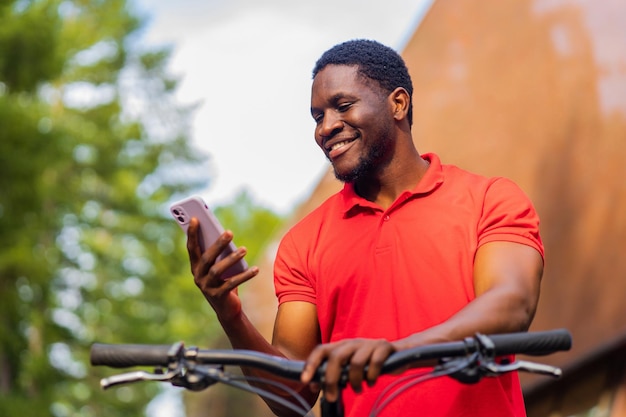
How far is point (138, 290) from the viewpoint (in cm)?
3103

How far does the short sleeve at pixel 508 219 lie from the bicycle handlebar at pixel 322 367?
0.57m

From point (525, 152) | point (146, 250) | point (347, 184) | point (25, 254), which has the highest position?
point (146, 250)

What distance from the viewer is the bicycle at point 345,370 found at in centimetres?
201

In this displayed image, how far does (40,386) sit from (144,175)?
10910 millimetres

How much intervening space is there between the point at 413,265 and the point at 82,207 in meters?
22.1

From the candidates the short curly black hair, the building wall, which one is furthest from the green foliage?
the short curly black hair

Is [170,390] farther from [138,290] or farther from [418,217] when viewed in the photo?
[418,217]

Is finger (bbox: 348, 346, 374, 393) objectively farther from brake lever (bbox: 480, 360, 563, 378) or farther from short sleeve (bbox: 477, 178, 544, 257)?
short sleeve (bbox: 477, 178, 544, 257)

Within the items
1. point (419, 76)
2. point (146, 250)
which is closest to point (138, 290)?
point (146, 250)

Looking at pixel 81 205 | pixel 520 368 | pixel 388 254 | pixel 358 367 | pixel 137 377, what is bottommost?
pixel 520 368

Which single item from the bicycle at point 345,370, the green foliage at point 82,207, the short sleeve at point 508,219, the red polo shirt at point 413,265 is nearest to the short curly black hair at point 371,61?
the red polo shirt at point 413,265

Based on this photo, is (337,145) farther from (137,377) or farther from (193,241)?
(137,377)

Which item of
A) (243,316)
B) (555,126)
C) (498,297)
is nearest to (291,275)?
(243,316)

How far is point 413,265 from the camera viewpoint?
2.70 metres
